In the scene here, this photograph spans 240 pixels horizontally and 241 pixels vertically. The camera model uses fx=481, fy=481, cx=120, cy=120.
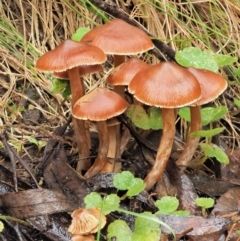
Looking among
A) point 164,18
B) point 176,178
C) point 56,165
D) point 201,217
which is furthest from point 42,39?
point 201,217

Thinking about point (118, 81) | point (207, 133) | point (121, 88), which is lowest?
point (207, 133)

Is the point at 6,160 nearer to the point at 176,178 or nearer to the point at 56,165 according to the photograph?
the point at 56,165

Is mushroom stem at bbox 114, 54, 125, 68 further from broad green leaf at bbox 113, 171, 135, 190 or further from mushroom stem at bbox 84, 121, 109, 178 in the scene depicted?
broad green leaf at bbox 113, 171, 135, 190

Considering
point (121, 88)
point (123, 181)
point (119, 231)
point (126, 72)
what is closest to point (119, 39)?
point (126, 72)

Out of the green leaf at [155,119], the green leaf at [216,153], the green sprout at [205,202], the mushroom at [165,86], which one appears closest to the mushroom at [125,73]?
the mushroom at [165,86]

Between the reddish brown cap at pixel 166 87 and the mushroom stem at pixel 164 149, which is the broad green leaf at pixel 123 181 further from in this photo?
the reddish brown cap at pixel 166 87

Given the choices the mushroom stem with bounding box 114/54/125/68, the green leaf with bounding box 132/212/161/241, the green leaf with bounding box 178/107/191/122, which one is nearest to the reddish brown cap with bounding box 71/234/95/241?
the green leaf with bounding box 132/212/161/241

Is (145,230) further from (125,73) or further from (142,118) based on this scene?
(125,73)
